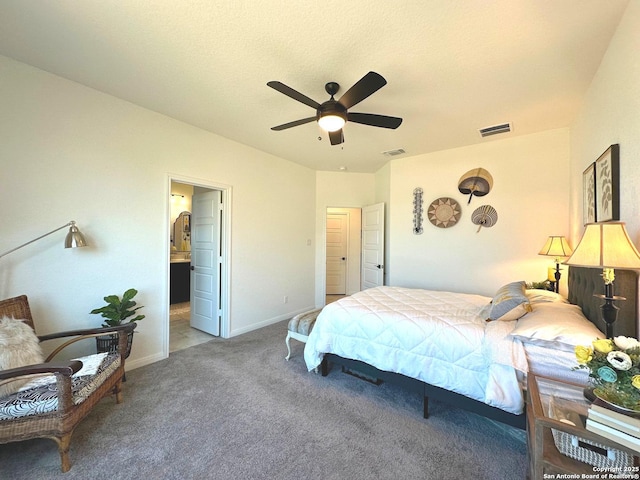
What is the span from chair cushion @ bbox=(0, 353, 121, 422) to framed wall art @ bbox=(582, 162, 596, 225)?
4.02 m

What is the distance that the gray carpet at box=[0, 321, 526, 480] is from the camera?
1.62 m

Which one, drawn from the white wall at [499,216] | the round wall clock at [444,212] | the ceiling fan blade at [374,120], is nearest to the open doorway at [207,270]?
the ceiling fan blade at [374,120]

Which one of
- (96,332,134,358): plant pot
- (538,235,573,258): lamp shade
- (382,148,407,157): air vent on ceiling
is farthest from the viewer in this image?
(382,148,407,157): air vent on ceiling

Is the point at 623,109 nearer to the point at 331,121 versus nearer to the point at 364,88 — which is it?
the point at 364,88

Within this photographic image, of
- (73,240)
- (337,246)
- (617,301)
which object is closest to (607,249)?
(617,301)

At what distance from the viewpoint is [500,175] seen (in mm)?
3688

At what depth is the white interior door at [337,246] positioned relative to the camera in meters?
6.84

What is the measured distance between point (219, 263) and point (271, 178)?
62.7 inches

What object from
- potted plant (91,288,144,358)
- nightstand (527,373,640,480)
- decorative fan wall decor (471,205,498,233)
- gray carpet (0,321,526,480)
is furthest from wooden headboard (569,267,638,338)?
potted plant (91,288,144,358)

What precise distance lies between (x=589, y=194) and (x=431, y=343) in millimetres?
1952

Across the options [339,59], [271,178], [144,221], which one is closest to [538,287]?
[339,59]

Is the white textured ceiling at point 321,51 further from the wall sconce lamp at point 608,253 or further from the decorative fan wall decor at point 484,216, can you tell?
the wall sconce lamp at point 608,253

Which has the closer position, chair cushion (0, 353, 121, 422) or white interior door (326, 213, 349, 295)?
chair cushion (0, 353, 121, 422)

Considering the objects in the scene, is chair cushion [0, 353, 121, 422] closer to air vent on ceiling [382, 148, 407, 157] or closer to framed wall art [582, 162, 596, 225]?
framed wall art [582, 162, 596, 225]
